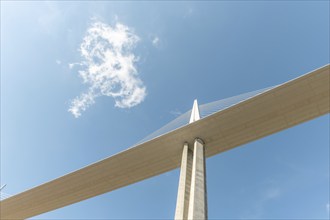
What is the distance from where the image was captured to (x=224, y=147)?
1311 centimetres

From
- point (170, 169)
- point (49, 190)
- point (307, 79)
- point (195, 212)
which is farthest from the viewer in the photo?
point (49, 190)

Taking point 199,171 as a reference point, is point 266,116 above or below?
above

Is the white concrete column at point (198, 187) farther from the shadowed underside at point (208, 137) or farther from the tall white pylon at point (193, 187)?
the shadowed underside at point (208, 137)

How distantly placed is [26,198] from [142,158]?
7866 millimetres

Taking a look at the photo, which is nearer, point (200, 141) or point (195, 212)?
point (195, 212)

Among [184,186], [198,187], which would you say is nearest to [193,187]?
[198,187]

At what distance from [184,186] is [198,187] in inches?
35.6

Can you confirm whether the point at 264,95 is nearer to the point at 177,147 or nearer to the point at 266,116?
the point at 266,116

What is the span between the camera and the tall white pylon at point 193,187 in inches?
377

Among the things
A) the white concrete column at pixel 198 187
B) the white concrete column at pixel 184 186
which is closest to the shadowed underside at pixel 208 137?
the white concrete column at pixel 184 186

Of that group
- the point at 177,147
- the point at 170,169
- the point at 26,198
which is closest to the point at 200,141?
the point at 177,147

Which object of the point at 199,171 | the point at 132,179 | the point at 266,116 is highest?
the point at 266,116

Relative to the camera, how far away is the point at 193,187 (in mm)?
10242

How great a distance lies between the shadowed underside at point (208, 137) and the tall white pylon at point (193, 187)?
0.67 metres
